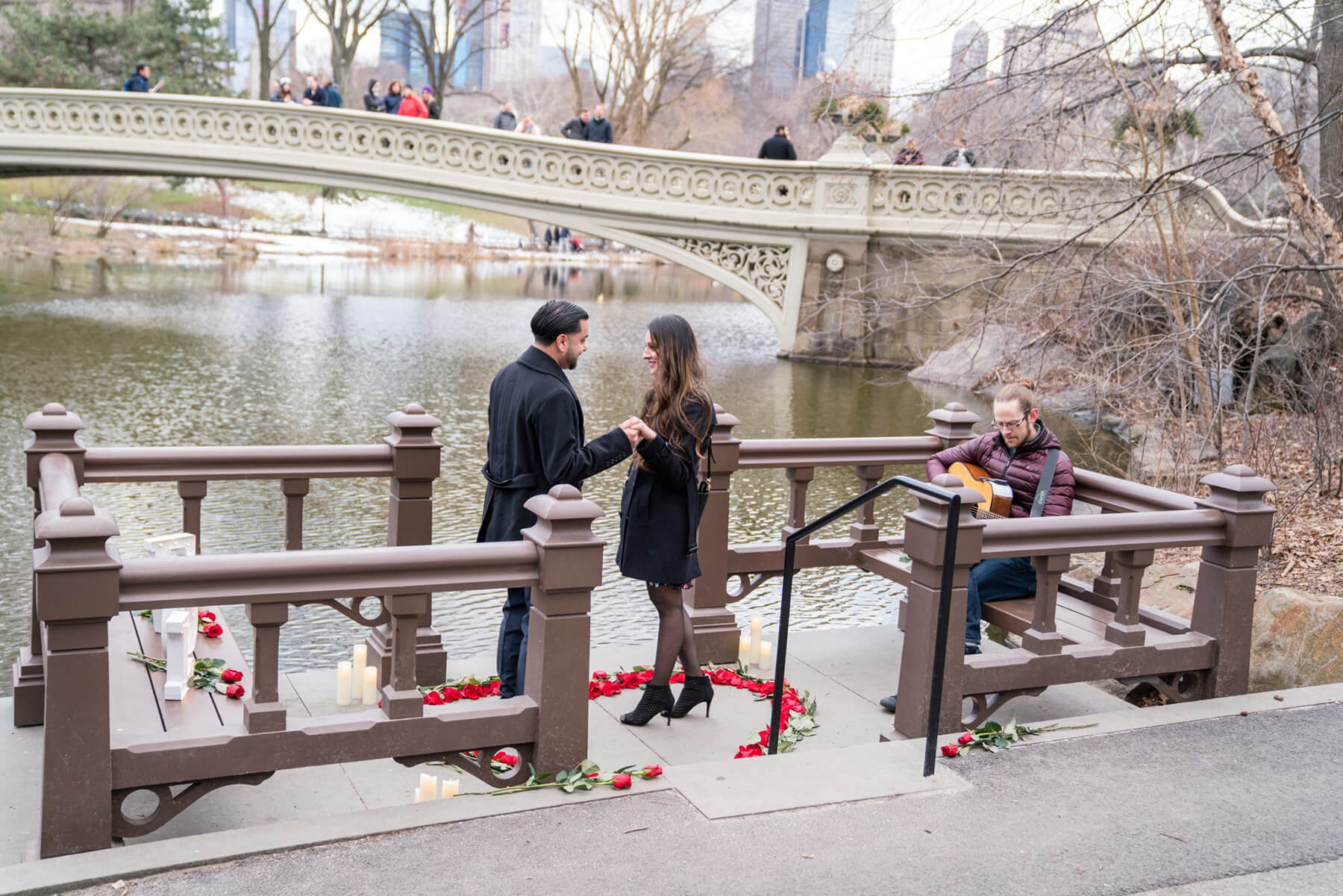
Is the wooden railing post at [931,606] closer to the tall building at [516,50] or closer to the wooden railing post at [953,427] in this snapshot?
the wooden railing post at [953,427]

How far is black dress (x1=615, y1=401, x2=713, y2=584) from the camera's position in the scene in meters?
5.41

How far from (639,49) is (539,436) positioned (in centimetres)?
3957

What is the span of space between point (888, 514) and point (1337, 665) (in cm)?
577

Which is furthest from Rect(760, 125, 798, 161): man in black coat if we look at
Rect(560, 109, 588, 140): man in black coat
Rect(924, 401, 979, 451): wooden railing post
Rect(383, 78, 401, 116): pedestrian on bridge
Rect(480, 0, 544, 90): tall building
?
Rect(480, 0, 544, 90): tall building

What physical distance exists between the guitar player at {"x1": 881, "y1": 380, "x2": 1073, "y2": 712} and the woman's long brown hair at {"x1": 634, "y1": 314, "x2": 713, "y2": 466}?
59.1 inches

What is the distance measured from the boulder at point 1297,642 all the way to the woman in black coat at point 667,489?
302 cm

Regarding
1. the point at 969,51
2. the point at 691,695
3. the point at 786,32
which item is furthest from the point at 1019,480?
the point at 786,32

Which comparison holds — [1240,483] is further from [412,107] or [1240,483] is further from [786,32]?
[412,107]

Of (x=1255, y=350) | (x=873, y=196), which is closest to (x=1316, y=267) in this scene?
(x=1255, y=350)

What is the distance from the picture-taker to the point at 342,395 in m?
16.7

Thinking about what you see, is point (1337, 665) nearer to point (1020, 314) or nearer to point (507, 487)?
point (507, 487)

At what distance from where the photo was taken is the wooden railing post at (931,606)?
195 inches

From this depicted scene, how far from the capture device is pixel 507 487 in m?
5.43

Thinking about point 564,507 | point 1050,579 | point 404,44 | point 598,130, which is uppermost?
point 404,44
